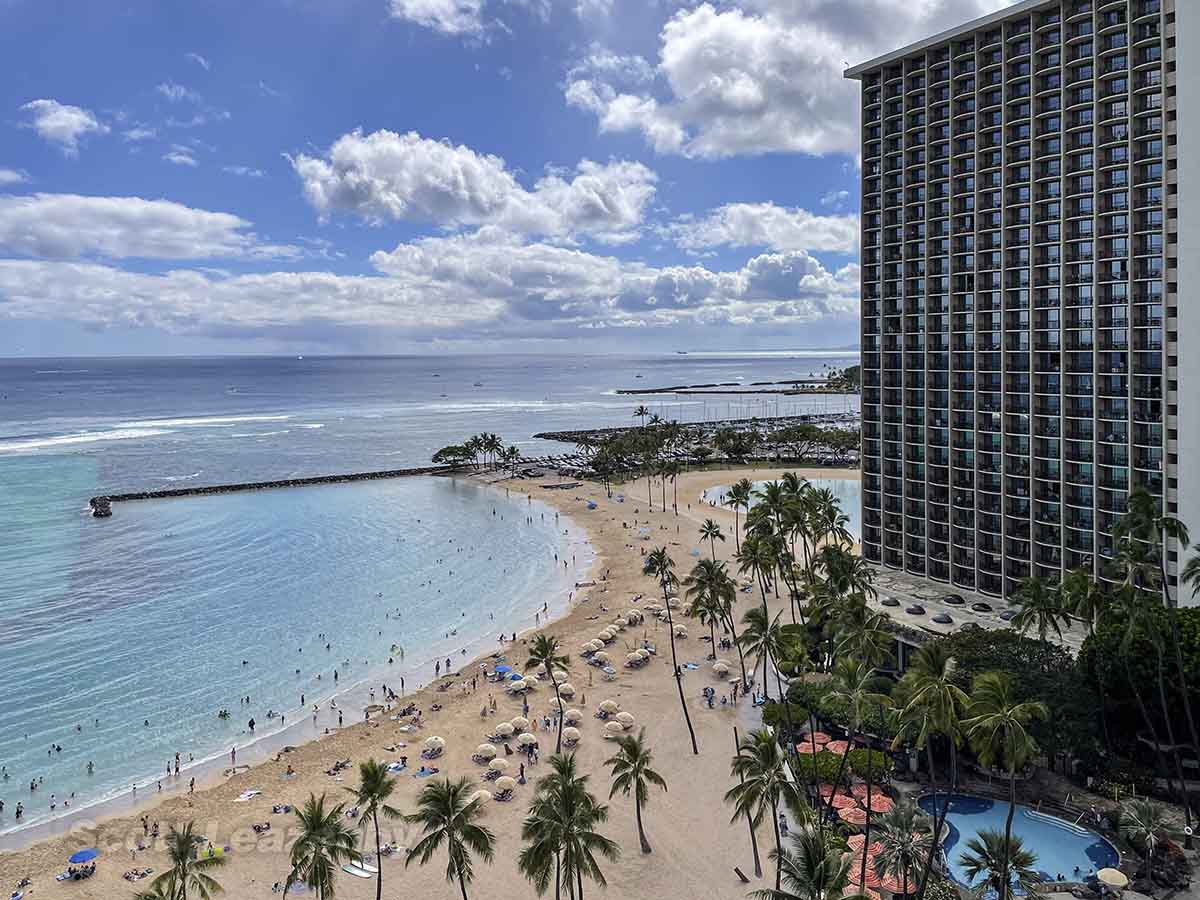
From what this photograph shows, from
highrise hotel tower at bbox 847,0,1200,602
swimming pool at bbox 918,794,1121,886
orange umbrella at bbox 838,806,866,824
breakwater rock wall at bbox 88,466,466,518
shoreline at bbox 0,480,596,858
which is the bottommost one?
shoreline at bbox 0,480,596,858

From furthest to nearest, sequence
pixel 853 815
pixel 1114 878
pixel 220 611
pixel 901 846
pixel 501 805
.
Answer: pixel 220 611 < pixel 501 805 < pixel 853 815 < pixel 1114 878 < pixel 901 846

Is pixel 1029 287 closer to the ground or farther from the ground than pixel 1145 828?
farther from the ground

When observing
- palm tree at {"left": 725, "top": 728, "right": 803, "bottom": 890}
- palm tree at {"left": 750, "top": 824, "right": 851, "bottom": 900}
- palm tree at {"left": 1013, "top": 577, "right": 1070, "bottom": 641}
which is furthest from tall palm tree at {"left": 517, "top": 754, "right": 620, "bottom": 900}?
palm tree at {"left": 1013, "top": 577, "right": 1070, "bottom": 641}

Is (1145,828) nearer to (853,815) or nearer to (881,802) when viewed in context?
(881,802)

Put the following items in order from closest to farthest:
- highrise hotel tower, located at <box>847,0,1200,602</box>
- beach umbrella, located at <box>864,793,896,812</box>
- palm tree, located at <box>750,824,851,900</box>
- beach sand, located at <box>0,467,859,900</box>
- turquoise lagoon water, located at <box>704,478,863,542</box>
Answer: palm tree, located at <box>750,824,851,900</box>, beach sand, located at <box>0,467,859,900</box>, beach umbrella, located at <box>864,793,896,812</box>, highrise hotel tower, located at <box>847,0,1200,602</box>, turquoise lagoon water, located at <box>704,478,863,542</box>

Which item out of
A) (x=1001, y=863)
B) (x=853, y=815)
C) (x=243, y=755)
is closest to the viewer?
(x=1001, y=863)

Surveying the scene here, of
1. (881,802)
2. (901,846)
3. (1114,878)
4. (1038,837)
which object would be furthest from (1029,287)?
(901,846)

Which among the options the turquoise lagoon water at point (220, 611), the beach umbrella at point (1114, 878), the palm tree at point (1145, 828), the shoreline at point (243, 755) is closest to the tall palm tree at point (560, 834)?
the beach umbrella at point (1114, 878)

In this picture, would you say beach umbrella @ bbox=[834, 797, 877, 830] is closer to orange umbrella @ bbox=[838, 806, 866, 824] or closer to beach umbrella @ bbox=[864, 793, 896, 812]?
orange umbrella @ bbox=[838, 806, 866, 824]
